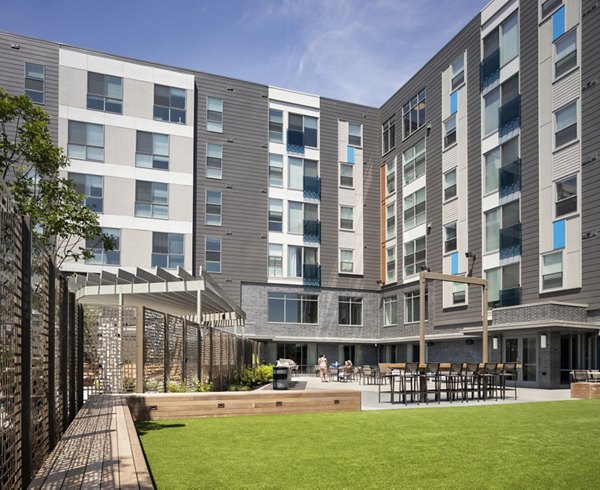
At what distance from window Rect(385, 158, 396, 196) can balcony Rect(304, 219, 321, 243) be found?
17.7 ft

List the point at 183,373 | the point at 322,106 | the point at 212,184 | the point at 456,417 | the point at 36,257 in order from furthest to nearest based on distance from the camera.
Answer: the point at 322,106
the point at 212,184
the point at 183,373
the point at 456,417
the point at 36,257

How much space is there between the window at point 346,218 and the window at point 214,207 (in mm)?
8703

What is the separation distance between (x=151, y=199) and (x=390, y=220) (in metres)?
16.3

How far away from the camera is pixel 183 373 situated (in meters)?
15.7

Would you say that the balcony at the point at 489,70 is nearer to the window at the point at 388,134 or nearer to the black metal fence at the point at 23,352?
the window at the point at 388,134

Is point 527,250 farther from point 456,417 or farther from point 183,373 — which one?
point 183,373

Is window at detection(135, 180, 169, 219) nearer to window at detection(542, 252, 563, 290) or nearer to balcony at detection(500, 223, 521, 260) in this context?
balcony at detection(500, 223, 521, 260)

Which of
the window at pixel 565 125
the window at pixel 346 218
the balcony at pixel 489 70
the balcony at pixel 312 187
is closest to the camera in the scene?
the window at pixel 565 125

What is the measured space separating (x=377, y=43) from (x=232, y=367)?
12396 mm

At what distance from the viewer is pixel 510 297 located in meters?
32.6

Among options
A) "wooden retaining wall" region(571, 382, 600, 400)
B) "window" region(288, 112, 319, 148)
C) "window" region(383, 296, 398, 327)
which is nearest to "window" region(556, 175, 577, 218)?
"wooden retaining wall" region(571, 382, 600, 400)

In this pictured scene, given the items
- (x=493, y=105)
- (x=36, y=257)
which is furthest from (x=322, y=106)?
(x=36, y=257)

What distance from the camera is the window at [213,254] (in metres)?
41.5

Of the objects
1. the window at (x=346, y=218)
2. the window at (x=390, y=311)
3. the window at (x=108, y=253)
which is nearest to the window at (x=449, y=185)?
the window at (x=390, y=311)
